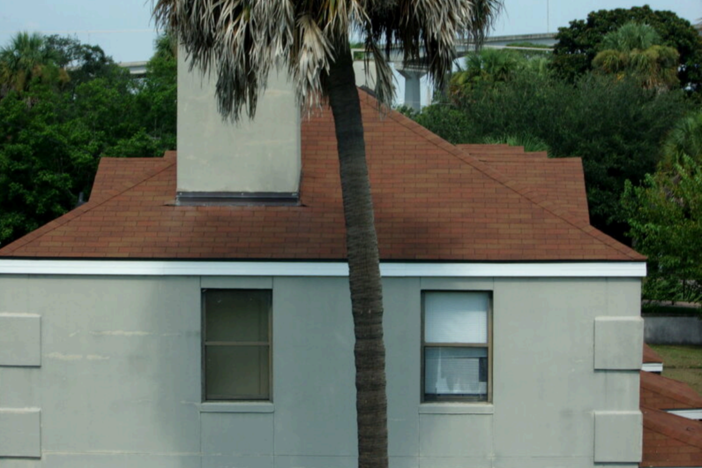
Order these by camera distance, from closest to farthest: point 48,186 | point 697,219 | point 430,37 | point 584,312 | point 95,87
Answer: point 430,37 → point 584,312 → point 697,219 → point 48,186 → point 95,87

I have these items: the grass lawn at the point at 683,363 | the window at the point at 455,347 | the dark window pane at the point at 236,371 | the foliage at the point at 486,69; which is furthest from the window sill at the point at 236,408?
the foliage at the point at 486,69

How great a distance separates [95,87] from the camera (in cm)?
3950

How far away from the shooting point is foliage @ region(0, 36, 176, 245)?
110ft

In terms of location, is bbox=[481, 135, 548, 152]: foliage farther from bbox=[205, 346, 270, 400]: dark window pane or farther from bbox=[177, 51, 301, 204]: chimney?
bbox=[205, 346, 270, 400]: dark window pane

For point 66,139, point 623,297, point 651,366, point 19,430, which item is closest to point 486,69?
point 66,139

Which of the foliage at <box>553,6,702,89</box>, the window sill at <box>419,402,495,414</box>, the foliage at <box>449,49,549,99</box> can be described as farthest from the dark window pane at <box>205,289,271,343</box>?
the foliage at <box>553,6,702,89</box>

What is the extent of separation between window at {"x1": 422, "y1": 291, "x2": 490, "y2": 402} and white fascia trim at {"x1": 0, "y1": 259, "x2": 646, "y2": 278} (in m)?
0.42

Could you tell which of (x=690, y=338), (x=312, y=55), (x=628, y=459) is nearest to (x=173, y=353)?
(x=312, y=55)

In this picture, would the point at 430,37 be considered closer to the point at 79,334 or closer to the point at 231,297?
the point at 231,297

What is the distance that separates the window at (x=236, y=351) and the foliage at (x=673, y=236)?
21021 millimetres

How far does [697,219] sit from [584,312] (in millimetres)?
20047

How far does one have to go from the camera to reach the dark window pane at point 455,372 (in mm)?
12133

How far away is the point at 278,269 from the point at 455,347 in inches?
93.8

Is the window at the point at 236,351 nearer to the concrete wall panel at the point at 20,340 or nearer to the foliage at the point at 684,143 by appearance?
the concrete wall panel at the point at 20,340
